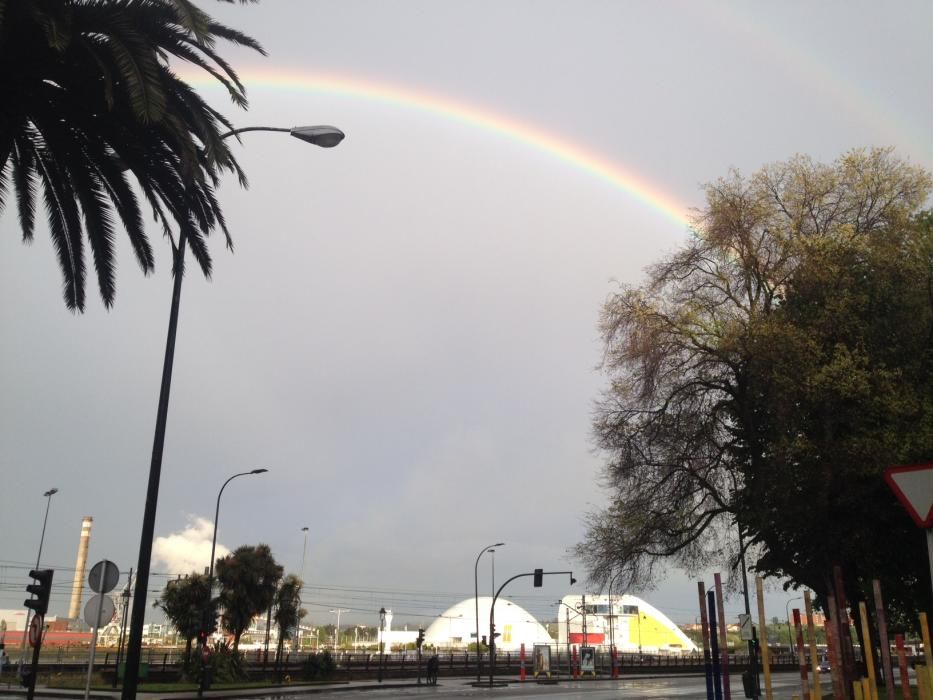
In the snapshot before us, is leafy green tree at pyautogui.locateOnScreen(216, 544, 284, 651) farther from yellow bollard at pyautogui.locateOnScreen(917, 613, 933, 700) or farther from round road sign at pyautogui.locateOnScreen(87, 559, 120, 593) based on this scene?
yellow bollard at pyautogui.locateOnScreen(917, 613, 933, 700)

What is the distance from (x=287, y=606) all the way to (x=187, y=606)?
8.39 meters

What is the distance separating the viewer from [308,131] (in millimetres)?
14039

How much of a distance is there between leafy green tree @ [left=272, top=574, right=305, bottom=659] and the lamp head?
3834cm

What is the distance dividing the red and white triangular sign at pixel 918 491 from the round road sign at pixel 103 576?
38.8 feet

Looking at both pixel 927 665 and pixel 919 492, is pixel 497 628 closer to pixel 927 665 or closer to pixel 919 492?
pixel 927 665

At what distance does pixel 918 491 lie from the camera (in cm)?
659

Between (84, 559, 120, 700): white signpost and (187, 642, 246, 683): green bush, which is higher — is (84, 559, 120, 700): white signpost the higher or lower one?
the higher one

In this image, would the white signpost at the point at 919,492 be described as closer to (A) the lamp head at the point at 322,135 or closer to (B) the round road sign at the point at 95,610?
(A) the lamp head at the point at 322,135

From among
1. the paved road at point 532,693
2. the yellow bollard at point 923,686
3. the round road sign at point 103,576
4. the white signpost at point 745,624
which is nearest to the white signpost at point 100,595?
the round road sign at point 103,576

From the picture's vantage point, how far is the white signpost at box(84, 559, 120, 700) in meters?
12.7

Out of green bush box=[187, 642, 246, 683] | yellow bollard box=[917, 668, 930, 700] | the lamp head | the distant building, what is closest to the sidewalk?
green bush box=[187, 642, 246, 683]

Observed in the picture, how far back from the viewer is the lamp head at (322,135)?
14.0 m

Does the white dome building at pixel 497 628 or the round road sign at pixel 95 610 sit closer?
the round road sign at pixel 95 610

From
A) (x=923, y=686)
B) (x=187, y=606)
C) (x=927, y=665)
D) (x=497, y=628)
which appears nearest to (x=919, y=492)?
(x=923, y=686)
